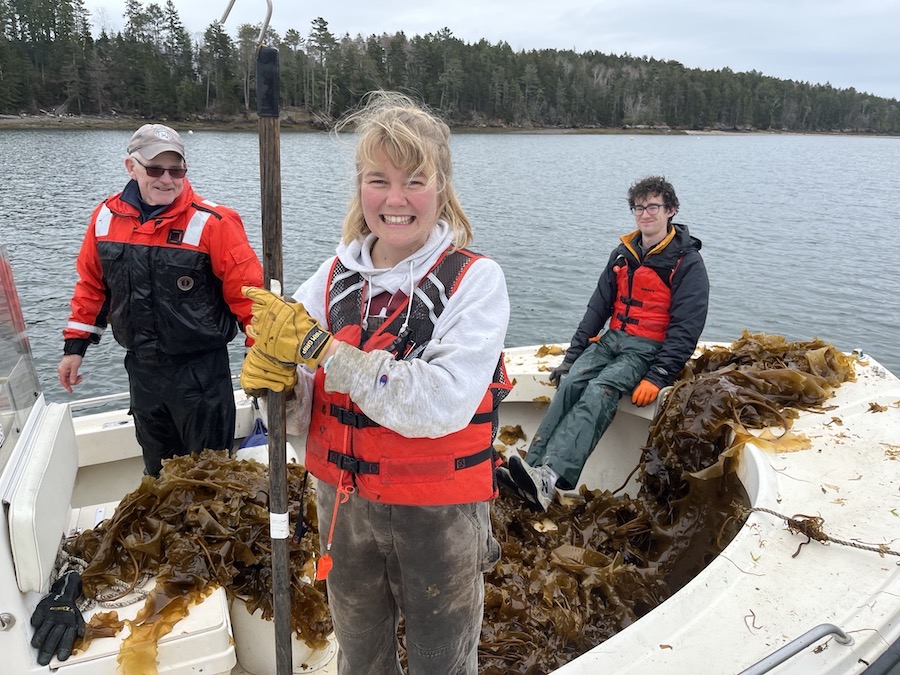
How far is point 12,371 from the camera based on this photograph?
2.04 m

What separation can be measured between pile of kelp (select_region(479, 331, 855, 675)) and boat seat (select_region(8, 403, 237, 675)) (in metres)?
1.20

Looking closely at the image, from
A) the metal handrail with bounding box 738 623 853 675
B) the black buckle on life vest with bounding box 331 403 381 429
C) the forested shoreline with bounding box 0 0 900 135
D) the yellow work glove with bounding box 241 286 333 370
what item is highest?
the forested shoreline with bounding box 0 0 900 135

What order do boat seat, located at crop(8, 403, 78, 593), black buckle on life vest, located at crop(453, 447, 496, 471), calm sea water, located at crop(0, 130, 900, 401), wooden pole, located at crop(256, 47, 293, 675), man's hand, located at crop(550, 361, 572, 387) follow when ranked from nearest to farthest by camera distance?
1. wooden pole, located at crop(256, 47, 293, 675)
2. black buckle on life vest, located at crop(453, 447, 496, 471)
3. boat seat, located at crop(8, 403, 78, 593)
4. man's hand, located at crop(550, 361, 572, 387)
5. calm sea water, located at crop(0, 130, 900, 401)

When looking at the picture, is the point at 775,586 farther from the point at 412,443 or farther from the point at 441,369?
the point at 441,369

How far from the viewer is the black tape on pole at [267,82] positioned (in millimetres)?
1456

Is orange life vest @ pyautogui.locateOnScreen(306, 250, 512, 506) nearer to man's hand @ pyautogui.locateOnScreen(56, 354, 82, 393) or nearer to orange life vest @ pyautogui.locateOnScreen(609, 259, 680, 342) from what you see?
man's hand @ pyautogui.locateOnScreen(56, 354, 82, 393)

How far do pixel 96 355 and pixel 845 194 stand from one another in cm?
2598

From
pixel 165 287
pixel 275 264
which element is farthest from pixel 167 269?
pixel 275 264

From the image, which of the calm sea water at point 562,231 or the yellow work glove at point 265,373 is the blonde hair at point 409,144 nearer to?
the calm sea water at point 562,231

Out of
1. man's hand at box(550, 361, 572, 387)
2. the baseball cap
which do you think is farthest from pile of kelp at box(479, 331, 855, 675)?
the baseball cap

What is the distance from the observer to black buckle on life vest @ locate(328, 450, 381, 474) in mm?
1596

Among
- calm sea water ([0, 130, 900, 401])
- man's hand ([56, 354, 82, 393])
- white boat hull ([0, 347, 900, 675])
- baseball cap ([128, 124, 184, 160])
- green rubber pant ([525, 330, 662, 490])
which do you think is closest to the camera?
white boat hull ([0, 347, 900, 675])

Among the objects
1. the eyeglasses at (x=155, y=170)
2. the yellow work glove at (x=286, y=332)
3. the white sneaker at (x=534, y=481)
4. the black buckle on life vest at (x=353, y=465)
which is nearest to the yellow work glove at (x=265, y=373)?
the yellow work glove at (x=286, y=332)

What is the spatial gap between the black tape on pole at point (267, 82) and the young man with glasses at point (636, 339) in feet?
8.41
